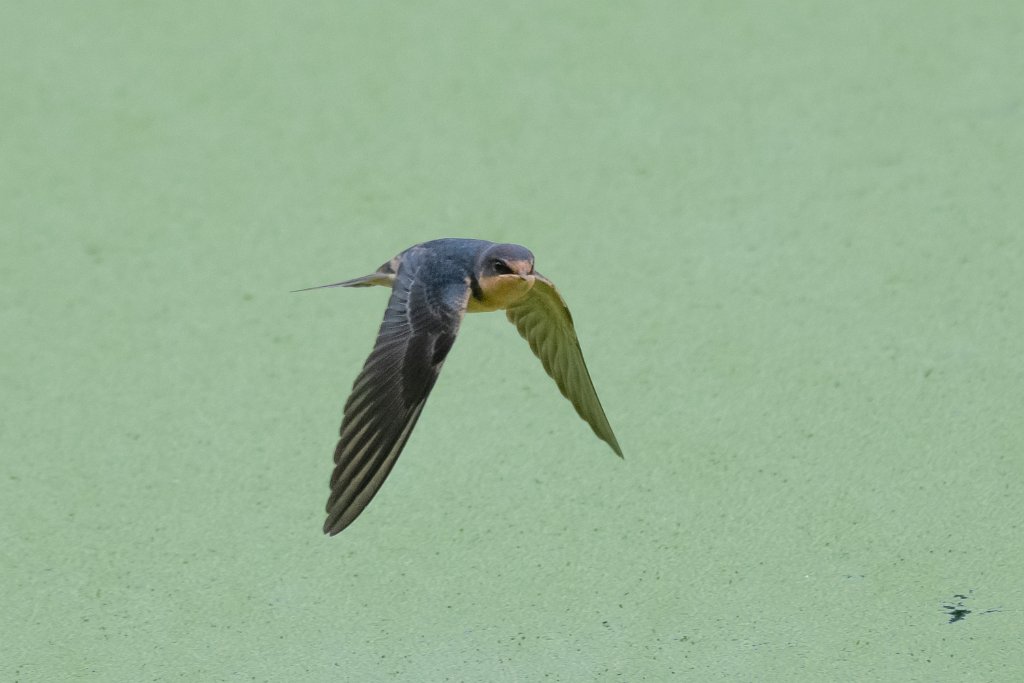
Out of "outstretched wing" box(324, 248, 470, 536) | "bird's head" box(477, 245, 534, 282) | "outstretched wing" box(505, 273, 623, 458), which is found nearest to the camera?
"outstretched wing" box(324, 248, 470, 536)

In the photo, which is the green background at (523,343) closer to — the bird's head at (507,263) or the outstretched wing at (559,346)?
the outstretched wing at (559,346)

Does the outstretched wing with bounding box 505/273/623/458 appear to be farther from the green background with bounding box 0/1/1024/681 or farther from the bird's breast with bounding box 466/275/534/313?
the green background with bounding box 0/1/1024/681

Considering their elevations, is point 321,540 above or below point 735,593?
below

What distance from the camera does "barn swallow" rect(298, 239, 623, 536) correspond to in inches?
58.7

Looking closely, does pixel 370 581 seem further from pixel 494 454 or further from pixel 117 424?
pixel 117 424

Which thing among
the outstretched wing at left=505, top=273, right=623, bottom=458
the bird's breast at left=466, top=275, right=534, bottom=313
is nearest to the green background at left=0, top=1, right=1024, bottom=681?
the outstretched wing at left=505, top=273, right=623, bottom=458

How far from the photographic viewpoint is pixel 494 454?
6.43 ft

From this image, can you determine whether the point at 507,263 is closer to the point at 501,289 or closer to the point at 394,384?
the point at 501,289

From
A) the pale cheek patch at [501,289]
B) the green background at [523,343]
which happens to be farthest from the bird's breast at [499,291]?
the green background at [523,343]

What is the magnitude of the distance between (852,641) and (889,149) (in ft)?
3.83

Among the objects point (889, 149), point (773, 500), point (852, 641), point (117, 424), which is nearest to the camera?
point (852, 641)

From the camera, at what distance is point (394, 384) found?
154 cm

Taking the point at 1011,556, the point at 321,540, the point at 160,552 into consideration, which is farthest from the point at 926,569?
the point at 160,552

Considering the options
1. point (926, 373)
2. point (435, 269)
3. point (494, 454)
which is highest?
point (435, 269)
